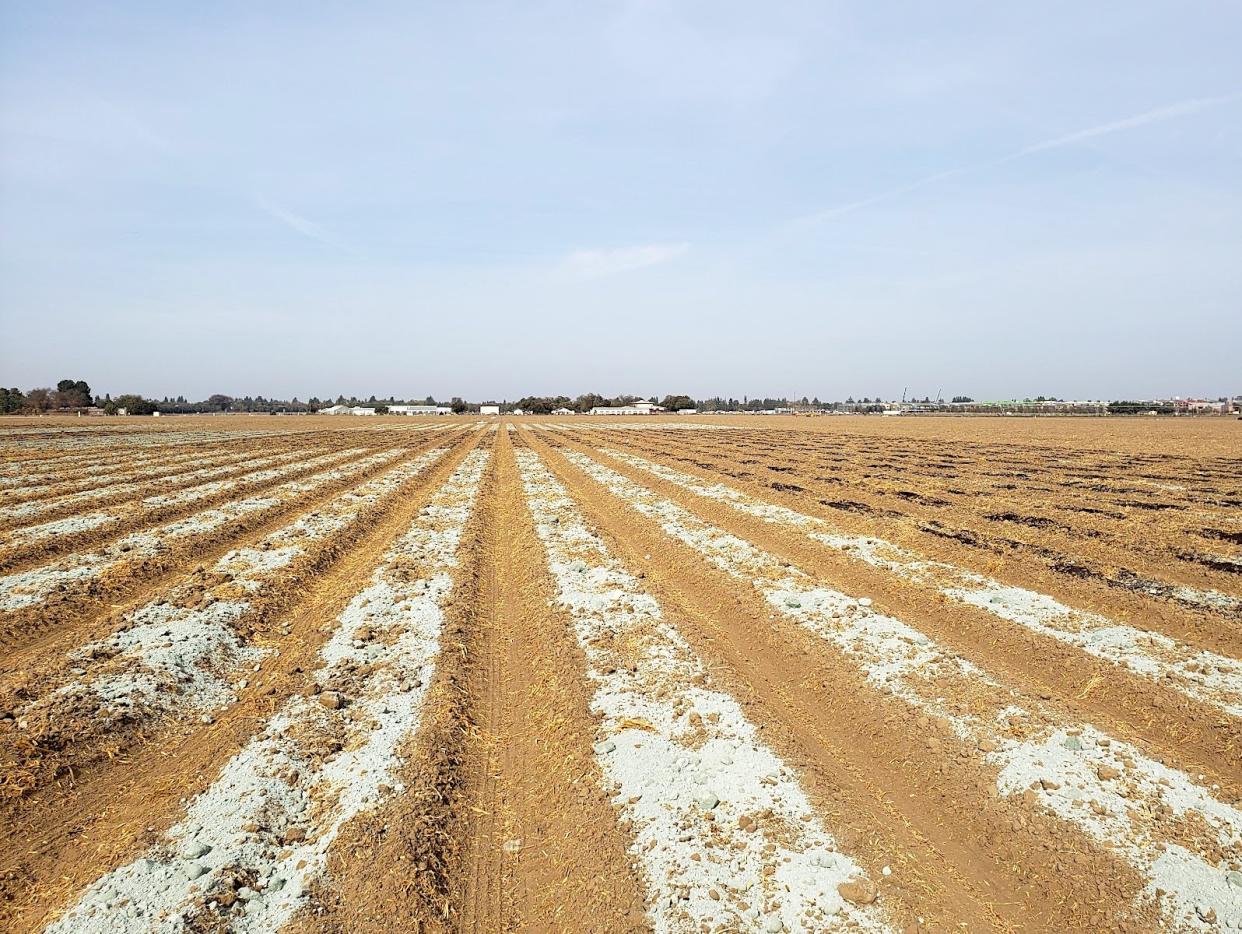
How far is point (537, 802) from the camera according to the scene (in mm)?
4754

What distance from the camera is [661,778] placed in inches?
195

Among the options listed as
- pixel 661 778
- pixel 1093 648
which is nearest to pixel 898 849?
pixel 661 778

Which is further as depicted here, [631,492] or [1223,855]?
[631,492]

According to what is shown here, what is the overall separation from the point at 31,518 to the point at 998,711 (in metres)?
19.4

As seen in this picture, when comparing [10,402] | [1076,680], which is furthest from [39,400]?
[1076,680]

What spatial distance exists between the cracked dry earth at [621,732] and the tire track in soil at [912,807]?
3 cm

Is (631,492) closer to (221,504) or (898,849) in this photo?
(221,504)

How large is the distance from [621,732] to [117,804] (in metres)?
4.06

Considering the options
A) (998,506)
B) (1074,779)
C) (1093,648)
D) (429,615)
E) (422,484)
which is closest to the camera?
(1074,779)

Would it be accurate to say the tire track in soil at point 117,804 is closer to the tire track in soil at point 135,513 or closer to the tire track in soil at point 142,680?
the tire track in soil at point 142,680

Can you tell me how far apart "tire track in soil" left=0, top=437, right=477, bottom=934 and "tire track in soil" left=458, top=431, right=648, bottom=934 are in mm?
2139

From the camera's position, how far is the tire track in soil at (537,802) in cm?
375

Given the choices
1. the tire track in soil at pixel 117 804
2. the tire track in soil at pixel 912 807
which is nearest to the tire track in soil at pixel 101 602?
the tire track in soil at pixel 117 804

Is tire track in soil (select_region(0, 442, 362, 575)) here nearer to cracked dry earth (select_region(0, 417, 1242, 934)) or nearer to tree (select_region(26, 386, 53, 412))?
cracked dry earth (select_region(0, 417, 1242, 934))
